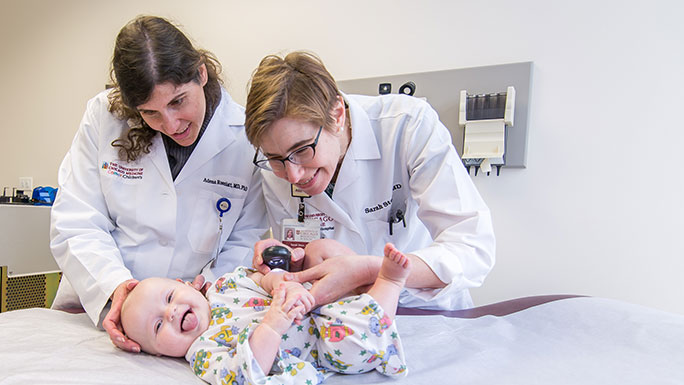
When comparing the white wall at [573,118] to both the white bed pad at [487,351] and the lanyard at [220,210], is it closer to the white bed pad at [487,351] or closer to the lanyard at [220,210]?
the white bed pad at [487,351]

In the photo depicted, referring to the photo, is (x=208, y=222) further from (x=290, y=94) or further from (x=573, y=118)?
(x=573, y=118)

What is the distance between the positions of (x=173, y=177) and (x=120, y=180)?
165 millimetres

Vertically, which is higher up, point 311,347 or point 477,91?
point 477,91

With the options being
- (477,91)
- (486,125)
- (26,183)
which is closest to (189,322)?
(486,125)

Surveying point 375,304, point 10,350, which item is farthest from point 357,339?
point 10,350

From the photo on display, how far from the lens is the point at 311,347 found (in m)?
1.05

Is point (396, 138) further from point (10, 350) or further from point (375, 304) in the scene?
point (10, 350)

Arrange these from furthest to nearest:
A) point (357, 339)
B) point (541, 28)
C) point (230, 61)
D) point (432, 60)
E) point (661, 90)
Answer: point (230, 61), point (432, 60), point (541, 28), point (661, 90), point (357, 339)

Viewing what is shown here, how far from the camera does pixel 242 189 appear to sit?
1540 millimetres

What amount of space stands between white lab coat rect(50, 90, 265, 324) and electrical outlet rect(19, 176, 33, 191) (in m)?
2.54

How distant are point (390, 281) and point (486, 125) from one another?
1.17m

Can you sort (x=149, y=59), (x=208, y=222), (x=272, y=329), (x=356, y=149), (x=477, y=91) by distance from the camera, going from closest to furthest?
1. (x=272, y=329)
2. (x=149, y=59)
3. (x=356, y=149)
4. (x=208, y=222)
5. (x=477, y=91)

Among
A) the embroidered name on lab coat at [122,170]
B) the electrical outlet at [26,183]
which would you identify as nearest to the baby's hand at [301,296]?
the embroidered name on lab coat at [122,170]

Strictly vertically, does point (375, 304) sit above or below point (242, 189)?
below
